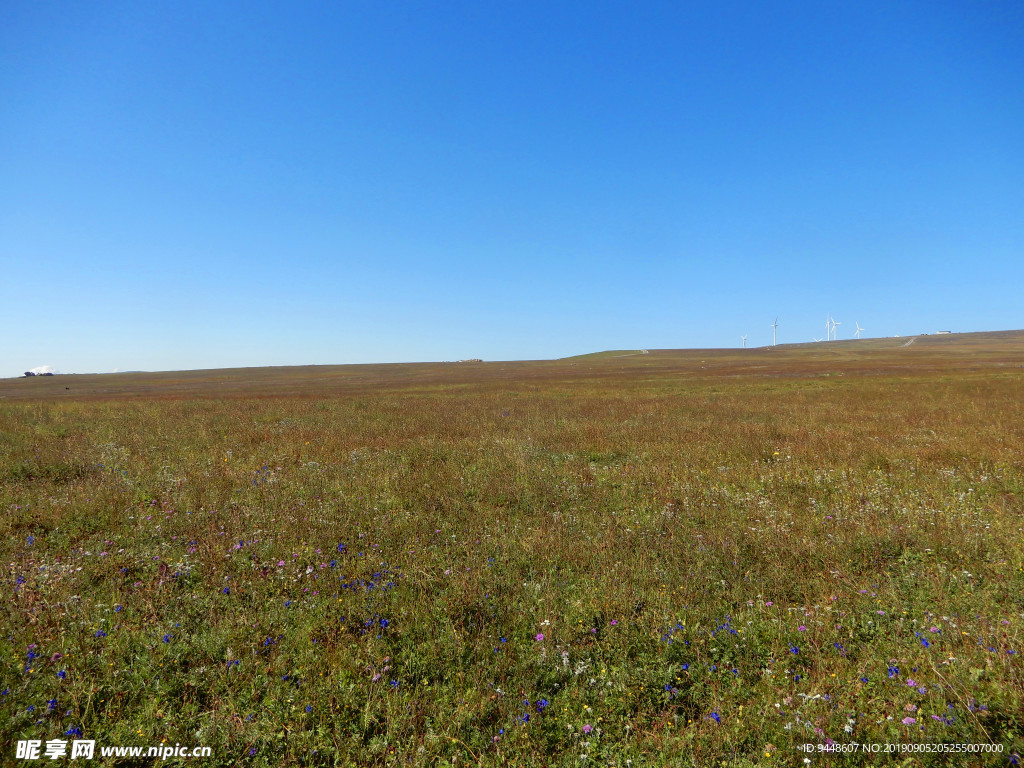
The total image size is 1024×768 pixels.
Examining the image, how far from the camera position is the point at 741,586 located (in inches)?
203

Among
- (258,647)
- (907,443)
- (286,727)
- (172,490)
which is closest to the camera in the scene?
(286,727)

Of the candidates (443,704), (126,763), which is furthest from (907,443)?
(126,763)

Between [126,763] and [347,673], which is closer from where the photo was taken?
[126,763]

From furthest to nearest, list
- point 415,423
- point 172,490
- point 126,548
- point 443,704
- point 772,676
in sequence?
1. point 415,423
2. point 172,490
3. point 126,548
4. point 772,676
5. point 443,704

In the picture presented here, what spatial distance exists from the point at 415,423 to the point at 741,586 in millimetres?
14815

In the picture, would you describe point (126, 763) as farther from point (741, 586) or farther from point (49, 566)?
point (741, 586)

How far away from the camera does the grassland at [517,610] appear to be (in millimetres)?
3266

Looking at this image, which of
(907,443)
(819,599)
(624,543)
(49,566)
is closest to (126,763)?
(49,566)

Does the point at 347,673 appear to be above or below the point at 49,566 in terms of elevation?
below

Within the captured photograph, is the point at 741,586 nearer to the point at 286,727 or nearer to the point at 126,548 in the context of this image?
the point at 286,727

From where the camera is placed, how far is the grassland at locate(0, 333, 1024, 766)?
3266 mm

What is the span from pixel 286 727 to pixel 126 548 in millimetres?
4709

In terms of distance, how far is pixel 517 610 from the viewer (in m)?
4.76

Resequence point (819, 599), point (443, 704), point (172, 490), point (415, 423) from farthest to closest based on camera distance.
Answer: point (415, 423), point (172, 490), point (819, 599), point (443, 704)
